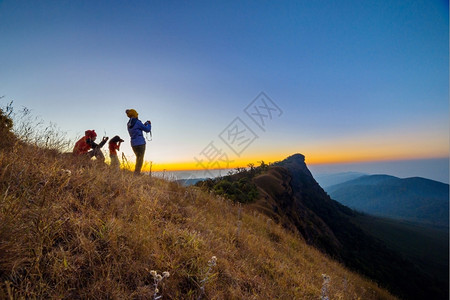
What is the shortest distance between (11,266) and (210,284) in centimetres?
189

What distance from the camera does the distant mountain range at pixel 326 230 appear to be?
14.7 m

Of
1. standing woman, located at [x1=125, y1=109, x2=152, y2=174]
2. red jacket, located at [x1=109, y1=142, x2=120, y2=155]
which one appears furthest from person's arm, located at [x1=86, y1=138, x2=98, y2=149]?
standing woman, located at [x1=125, y1=109, x2=152, y2=174]

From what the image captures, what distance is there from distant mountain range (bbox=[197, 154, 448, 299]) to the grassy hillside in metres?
6.32

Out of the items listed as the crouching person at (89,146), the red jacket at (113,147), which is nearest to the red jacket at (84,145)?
the crouching person at (89,146)

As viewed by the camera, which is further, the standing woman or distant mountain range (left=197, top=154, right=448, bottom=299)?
distant mountain range (left=197, top=154, right=448, bottom=299)

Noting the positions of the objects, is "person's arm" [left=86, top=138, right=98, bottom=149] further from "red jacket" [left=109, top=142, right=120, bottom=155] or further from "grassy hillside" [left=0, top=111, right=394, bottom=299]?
"grassy hillside" [left=0, top=111, right=394, bottom=299]

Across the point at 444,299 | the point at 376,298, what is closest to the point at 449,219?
the point at 444,299

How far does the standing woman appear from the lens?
668 centimetres

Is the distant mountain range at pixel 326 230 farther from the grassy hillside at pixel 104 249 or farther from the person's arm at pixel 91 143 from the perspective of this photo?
the grassy hillside at pixel 104 249

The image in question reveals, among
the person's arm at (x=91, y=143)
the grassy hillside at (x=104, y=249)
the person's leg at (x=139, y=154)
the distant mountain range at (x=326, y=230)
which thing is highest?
the person's arm at (x=91, y=143)

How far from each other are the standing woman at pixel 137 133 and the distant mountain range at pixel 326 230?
3.58 meters

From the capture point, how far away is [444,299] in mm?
43438

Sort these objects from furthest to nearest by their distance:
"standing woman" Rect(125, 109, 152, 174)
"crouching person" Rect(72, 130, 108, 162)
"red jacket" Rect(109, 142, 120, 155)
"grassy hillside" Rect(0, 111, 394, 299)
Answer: "red jacket" Rect(109, 142, 120, 155) < "standing woman" Rect(125, 109, 152, 174) < "crouching person" Rect(72, 130, 108, 162) < "grassy hillside" Rect(0, 111, 394, 299)

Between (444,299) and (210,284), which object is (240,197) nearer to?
(210,284)
